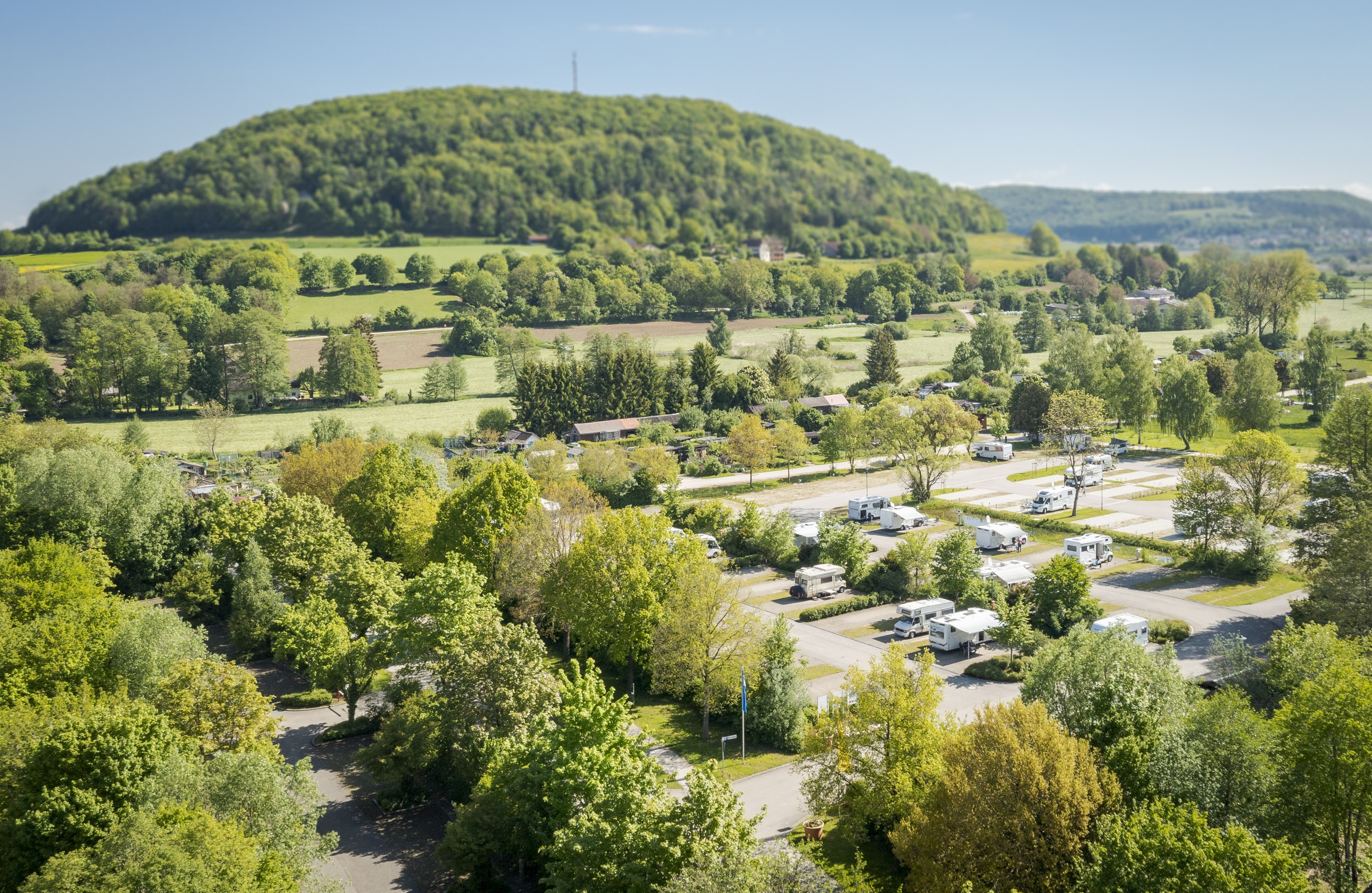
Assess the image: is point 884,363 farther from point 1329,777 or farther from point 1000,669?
point 1329,777

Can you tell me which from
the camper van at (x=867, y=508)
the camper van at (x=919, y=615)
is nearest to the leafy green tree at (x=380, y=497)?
the camper van at (x=919, y=615)

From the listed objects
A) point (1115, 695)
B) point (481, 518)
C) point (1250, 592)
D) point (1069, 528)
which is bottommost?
point (1250, 592)

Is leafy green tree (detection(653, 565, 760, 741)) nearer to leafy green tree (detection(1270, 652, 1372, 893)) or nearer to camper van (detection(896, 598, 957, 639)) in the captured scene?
camper van (detection(896, 598, 957, 639))

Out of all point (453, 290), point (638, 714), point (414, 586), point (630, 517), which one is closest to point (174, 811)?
point (414, 586)

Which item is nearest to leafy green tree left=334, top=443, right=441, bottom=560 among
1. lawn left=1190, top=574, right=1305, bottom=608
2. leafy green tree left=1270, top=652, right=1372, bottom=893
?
lawn left=1190, top=574, right=1305, bottom=608

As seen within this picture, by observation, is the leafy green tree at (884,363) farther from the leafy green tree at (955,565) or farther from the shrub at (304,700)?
the shrub at (304,700)

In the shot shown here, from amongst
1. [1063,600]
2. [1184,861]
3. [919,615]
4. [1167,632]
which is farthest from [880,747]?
[1167,632]

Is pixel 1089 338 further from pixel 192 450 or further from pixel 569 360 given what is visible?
pixel 192 450
